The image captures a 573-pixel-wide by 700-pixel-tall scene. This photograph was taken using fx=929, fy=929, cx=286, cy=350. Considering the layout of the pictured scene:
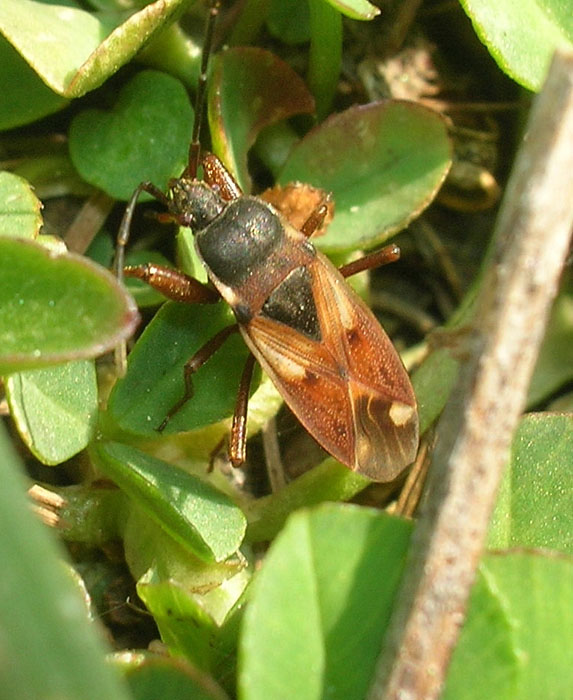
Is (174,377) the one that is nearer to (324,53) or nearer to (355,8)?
(355,8)

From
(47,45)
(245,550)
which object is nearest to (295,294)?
(245,550)

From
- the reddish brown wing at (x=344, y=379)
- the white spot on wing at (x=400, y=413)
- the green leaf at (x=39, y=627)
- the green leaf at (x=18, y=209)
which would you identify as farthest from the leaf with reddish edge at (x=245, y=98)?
the green leaf at (x=39, y=627)

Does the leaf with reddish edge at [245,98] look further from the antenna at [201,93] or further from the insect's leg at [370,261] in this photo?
the insect's leg at [370,261]

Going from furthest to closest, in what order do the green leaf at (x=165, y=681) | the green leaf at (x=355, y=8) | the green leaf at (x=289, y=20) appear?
1. the green leaf at (x=289, y=20)
2. the green leaf at (x=355, y=8)
3. the green leaf at (x=165, y=681)

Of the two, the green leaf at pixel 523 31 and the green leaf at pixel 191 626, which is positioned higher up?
A: the green leaf at pixel 523 31

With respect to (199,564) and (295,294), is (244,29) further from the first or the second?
(199,564)

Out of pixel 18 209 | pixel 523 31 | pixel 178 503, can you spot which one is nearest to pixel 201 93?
pixel 18 209
